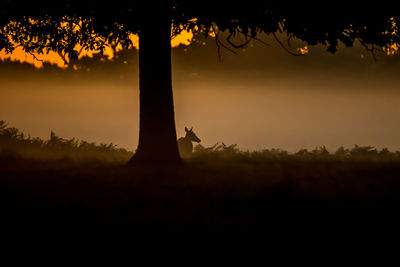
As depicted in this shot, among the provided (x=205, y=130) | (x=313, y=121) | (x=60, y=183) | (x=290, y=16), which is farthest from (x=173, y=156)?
(x=313, y=121)

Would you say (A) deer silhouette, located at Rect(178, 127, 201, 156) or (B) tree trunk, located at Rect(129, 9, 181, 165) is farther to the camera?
(A) deer silhouette, located at Rect(178, 127, 201, 156)

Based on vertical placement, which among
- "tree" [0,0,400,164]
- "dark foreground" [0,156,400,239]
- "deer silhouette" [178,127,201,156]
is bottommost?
"dark foreground" [0,156,400,239]

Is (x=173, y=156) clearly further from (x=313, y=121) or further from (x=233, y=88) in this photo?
(x=313, y=121)

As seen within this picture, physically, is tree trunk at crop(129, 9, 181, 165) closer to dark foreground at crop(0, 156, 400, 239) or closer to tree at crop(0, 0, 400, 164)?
tree at crop(0, 0, 400, 164)

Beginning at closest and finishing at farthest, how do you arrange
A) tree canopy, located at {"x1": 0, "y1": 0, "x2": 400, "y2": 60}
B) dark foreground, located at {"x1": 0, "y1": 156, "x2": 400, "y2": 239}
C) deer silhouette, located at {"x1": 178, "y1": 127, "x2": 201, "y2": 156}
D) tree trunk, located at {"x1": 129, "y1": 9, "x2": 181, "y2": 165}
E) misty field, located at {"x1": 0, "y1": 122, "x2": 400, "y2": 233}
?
dark foreground, located at {"x1": 0, "y1": 156, "x2": 400, "y2": 239} < misty field, located at {"x1": 0, "y1": 122, "x2": 400, "y2": 233} < tree canopy, located at {"x1": 0, "y1": 0, "x2": 400, "y2": 60} < tree trunk, located at {"x1": 129, "y1": 9, "x2": 181, "y2": 165} < deer silhouette, located at {"x1": 178, "y1": 127, "x2": 201, "y2": 156}

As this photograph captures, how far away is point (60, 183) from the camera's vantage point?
12.3 metres

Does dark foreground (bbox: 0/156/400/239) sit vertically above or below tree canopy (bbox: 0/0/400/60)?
below

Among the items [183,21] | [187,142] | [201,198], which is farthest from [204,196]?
[187,142]

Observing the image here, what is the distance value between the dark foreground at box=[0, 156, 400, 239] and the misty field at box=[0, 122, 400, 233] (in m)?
0.02

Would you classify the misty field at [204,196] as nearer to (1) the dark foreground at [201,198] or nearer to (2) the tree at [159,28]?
(1) the dark foreground at [201,198]

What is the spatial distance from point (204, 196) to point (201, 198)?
0.24 metres

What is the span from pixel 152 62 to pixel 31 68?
71085mm

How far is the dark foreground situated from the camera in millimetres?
8430

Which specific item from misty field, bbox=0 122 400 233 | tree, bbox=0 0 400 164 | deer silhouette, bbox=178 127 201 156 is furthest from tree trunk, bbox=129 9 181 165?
deer silhouette, bbox=178 127 201 156
